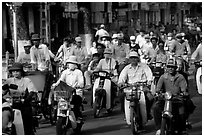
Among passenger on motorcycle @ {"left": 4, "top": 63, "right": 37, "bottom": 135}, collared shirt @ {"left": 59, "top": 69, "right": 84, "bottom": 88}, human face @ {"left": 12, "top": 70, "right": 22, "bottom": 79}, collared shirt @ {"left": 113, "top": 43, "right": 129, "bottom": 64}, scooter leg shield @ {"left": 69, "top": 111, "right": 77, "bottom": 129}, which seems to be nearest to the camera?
passenger on motorcycle @ {"left": 4, "top": 63, "right": 37, "bottom": 135}

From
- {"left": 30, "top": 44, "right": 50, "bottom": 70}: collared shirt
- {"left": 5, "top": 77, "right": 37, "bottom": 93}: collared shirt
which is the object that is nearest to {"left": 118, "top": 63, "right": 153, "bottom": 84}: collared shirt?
{"left": 5, "top": 77, "right": 37, "bottom": 93}: collared shirt

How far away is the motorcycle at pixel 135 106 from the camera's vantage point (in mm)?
8617

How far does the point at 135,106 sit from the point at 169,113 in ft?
2.82

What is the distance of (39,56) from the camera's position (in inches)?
457

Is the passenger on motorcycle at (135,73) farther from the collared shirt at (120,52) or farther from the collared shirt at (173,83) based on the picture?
the collared shirt at (120,52)

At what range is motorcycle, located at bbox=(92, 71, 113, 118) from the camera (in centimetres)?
1041

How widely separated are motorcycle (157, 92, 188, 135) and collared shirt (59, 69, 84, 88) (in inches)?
71.4

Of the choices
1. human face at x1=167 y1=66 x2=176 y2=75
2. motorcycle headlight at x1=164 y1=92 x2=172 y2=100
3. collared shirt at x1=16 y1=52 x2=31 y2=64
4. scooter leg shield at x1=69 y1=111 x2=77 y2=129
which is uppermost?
collared shirt at x1=16 y1=52 x2=31 y2=64

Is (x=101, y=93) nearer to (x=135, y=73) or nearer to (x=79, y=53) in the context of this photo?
(x=135, y=73)

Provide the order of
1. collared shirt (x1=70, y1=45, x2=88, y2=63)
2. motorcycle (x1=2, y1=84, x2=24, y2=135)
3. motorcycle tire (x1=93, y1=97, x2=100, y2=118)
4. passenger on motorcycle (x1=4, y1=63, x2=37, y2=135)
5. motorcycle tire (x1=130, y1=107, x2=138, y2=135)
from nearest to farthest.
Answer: motorcycle (x1=2, y1=84, x2=24, y2=135) < passenger on motorcycle (x1=4, y1=63, x2=37, y2=135) < motorcycle tire (x1=130, y1=107, x2=138, y2=135) < motorcycle tire (x1=93, y1=97, x2=100, y2=118) < collared shirt (x1=70, y1=45, x2=88, y2=63)

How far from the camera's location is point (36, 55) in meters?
11.5

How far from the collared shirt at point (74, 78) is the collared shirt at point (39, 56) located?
1.91 metres

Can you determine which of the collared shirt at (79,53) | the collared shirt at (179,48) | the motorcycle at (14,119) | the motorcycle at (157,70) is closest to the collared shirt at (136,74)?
the motorcycle at (157,70)

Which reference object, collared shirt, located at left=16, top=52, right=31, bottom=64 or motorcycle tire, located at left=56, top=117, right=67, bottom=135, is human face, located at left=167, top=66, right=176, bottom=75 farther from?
collared shirt, located at left=16, top=52, right=31, bottom=64
